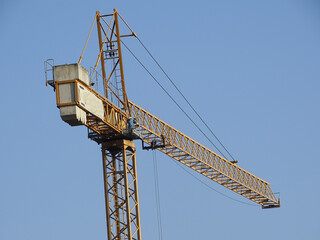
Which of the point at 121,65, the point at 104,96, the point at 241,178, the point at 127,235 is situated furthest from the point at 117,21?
the point at 241,178

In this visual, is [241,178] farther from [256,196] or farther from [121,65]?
[121,65]

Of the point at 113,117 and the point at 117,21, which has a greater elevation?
the point at 117,21

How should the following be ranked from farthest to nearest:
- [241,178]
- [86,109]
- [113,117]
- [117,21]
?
[241,178]
[117,21]
[113,117]
[86,109]

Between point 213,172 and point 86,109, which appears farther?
point 213,172

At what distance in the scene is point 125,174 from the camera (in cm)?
10788

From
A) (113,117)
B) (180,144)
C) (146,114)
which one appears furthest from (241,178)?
(113,117)

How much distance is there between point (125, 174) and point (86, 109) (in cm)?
1182

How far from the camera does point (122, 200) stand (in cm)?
10794

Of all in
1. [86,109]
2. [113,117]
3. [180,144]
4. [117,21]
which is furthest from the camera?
[180,144]

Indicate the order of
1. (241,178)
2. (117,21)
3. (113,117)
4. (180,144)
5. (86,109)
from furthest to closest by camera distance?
(241,178) → (180,144) → (117,21) → (113,117) → (86,109)

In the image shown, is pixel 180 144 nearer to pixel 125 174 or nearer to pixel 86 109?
pixel 125 174

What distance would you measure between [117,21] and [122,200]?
18.0m

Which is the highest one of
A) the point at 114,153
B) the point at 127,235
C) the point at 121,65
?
the point at 121,65

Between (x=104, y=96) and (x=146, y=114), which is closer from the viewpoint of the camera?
(x=104, y=96)
